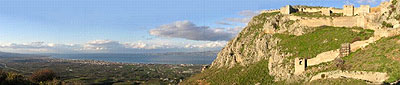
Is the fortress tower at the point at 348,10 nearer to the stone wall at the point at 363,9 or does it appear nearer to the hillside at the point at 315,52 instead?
the stone wall at the point at 363,9

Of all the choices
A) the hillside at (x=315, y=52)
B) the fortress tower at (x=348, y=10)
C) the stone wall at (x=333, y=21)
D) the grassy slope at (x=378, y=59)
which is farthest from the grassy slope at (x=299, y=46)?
the fortress tower at (x=348, y=10)

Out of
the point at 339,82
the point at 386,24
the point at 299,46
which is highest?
the point at 386,24

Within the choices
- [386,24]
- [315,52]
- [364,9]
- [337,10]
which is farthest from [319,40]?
[337,10]

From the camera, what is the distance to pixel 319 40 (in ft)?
166

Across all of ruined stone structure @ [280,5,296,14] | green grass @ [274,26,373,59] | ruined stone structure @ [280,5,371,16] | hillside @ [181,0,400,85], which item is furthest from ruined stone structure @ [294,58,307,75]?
ruined stone structure @ [280,5,296,14]

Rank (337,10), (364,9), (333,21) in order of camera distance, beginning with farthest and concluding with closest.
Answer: (337,10), (364,9), (333,21)

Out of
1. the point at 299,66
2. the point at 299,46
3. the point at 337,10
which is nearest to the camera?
the point at 299,66

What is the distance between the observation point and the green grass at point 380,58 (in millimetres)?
30562

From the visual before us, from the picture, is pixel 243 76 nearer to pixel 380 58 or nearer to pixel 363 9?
pixel 363 9

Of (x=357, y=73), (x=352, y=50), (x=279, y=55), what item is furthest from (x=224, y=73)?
(x=357, y=73)

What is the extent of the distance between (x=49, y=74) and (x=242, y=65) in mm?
64565

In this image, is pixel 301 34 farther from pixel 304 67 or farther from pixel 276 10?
pixel 276 10

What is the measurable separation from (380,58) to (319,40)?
1729 cm

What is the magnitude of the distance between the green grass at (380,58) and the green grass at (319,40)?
6.28 meters
